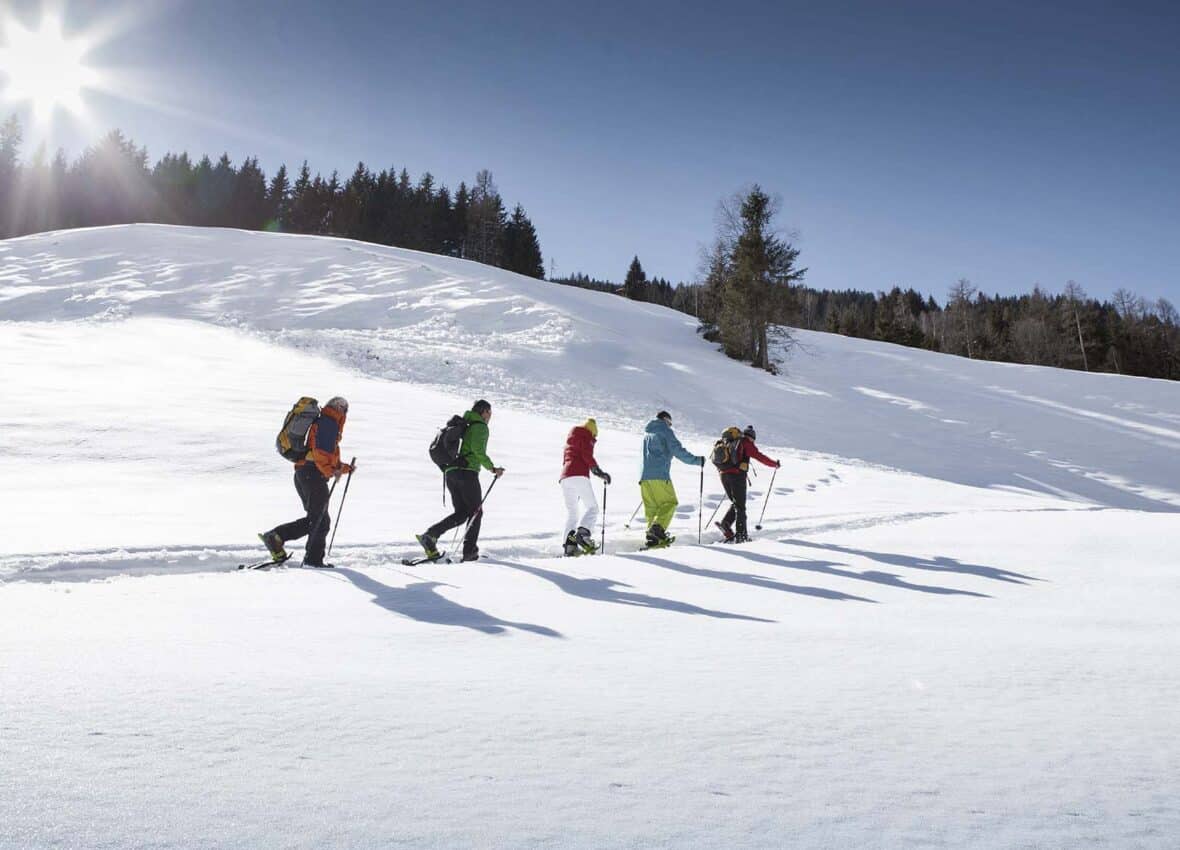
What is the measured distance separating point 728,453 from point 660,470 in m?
1.12

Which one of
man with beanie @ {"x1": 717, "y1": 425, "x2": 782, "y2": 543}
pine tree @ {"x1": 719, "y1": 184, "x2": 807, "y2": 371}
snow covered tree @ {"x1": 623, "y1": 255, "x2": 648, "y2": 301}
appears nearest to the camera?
man with beanie @ {"x1": 717, "y1": 425, "x2": 782, "y2": 543}

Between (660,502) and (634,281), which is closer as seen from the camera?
(660,502)

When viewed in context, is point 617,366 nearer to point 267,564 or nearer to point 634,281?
point 267,564

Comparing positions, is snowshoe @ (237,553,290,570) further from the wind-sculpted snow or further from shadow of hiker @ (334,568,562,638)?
the wind-sculpted snow

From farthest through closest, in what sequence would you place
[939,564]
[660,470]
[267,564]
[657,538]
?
1. [660,470]
2. [657,538]
3. [939,564]
4. [267,564]

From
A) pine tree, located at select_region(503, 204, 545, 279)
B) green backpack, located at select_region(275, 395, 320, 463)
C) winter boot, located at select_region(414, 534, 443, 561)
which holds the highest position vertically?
pine tree, located at select_region(503, 204, 545, 279)

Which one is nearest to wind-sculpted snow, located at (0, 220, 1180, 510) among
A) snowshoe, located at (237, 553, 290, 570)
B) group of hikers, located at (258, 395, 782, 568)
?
group of hikers, located at (258, 395, 782, 568)

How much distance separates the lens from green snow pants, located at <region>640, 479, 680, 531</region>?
9.28 metres

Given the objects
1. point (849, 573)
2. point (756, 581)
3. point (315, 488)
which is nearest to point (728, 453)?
point (849, 573)

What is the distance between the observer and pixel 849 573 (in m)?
6.93

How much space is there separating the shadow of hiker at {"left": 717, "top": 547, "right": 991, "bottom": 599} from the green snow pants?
111cm

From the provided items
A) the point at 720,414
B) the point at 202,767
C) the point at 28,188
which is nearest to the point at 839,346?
the point at 720,414

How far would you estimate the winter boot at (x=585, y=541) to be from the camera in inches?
331

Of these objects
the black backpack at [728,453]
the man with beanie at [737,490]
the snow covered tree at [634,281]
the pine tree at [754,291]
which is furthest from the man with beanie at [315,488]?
the snow covered tree at [634,281]
